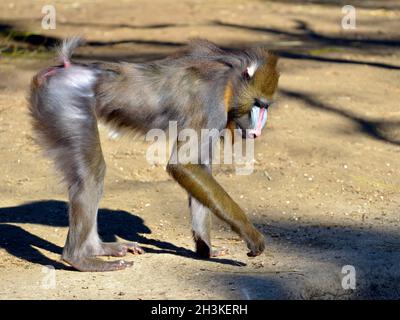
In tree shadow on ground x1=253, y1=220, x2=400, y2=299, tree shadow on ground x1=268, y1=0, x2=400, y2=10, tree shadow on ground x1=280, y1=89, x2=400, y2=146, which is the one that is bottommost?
tree shadow on ground x1=253, y1=220, x2=400, y2=299

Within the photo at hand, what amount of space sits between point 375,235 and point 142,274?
180 cm

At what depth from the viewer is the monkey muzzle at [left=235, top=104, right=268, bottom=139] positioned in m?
6.04

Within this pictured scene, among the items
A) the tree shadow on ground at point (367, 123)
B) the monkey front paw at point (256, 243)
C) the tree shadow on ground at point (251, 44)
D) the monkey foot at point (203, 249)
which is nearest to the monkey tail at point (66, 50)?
the monkey foot at point (203, 249)

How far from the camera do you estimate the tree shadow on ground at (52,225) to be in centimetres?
641

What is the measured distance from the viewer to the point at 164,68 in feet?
20.0

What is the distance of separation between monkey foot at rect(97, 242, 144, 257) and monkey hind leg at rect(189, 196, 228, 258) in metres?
0.41

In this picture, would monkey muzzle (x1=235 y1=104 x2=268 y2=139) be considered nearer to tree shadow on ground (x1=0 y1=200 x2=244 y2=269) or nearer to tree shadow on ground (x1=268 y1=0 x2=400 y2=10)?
tree shadow on ground (x1=0 y1=200 x2=244 y2=269)

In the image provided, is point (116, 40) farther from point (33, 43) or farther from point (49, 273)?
point (49, 273)

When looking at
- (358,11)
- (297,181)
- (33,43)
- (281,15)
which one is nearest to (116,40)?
(33,43)

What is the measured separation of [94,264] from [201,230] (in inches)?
31.8

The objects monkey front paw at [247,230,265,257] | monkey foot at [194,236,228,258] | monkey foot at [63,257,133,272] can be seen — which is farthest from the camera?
monkey foot at [194,236,228,258]

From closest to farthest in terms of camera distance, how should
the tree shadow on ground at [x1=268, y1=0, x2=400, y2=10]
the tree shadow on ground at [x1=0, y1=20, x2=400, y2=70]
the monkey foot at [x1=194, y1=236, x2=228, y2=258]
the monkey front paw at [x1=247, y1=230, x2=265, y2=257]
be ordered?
1. the monkey front paw at [x1=247, y1=230, x2=265, y2=257]
2. the monkey foot at [x1=194, y1=236, x2=228, y2=258]
3. the tree shadow on ground at [x1=0, y1=20, x2=400, y2=70]
4. the tree shadow on ground at [x1=268, y1=0, x2=400, y2=10]

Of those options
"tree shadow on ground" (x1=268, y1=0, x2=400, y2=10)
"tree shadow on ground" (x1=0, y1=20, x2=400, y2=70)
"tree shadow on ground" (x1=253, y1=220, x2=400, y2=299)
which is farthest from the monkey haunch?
"tree shadow on ground" (x1=268, y1=0, x2=400, y2=10)

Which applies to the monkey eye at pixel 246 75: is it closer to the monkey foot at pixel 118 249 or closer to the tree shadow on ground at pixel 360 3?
the monkey foot at pixel 118 249
